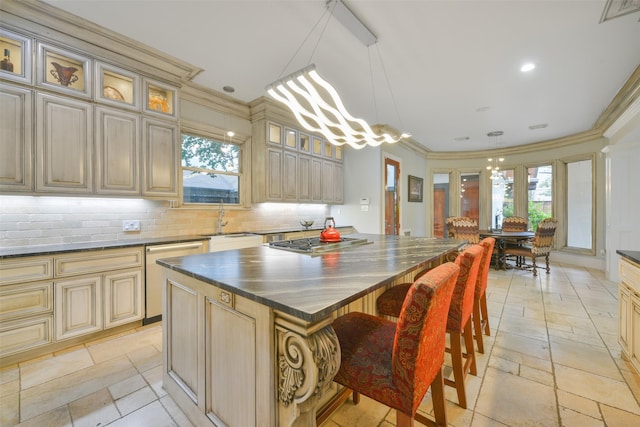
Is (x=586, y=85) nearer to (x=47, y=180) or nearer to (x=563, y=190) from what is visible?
(x=563, y=190)

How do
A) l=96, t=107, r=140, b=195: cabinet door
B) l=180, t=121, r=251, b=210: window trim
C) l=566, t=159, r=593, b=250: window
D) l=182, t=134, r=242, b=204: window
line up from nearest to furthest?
l=96, t=107, r=140, b=195: cabinet door, l=180, t=121, r=251, b=210: window trim, l=182, t=134, r=242, b=204: window, l=566, t=159, r=593, b=250: window

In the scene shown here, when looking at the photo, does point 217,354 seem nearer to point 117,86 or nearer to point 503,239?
point 117,86

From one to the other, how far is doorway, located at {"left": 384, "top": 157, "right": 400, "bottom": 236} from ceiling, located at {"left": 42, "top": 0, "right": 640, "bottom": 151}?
162cm

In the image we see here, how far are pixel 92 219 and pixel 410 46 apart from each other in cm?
382

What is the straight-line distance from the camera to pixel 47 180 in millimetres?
2363

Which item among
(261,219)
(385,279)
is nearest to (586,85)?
(385,279)

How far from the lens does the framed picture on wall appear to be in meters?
6.70

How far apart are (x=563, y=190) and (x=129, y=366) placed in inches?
330

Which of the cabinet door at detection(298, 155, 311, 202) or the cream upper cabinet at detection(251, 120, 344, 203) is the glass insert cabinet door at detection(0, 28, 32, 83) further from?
the cabinet door at detection(298, 155, 311, 202)

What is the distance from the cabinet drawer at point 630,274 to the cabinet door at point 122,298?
4165 mm

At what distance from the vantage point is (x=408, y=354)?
3.17 ft

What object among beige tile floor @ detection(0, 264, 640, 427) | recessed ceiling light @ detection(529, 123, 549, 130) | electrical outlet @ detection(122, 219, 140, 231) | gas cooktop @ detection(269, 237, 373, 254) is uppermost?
recessed ceiling light @ detection(529, 123, 549, 130)

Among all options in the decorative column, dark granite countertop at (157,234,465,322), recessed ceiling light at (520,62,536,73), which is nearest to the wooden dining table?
recessed ceiling light at (520,62,536,73)

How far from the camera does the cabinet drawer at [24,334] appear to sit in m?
2.05
